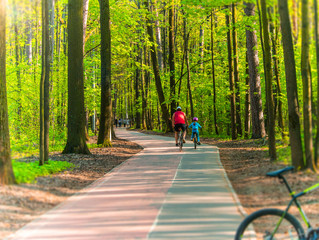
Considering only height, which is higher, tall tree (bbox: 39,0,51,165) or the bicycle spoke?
tall tree (bbox: 39,0,51,165)

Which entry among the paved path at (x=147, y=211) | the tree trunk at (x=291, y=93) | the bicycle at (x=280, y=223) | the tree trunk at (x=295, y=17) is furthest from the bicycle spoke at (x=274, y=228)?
the tree trunk at (x=295, y=17)

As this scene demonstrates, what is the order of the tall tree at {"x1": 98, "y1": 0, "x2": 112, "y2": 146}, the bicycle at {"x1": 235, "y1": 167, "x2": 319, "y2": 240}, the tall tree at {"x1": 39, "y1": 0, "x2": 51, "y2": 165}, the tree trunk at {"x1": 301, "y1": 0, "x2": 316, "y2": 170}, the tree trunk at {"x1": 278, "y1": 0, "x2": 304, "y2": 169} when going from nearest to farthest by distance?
1. the bicycle at {"x1": 235, "y1": 167, "x2": 319, "y2": 240}
2. the tree trunk at {"x1": 301, "y1": 0, "x2": 316, "y2": 170}
3. the tree trunk at {"x1": 278, "y1": 0, "x2": 304, "y2": 169}
4. the tall tree at {"x1": 39, "y1": 0, "x2": 51, "y2": 165}
5. the tall tree at {"x1": 98, "y1": 0, "x2": 112, "y2": 146}

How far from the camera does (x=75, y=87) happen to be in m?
15.8

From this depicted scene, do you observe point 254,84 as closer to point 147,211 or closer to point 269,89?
point 269,89

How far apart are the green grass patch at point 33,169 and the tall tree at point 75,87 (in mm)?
2766

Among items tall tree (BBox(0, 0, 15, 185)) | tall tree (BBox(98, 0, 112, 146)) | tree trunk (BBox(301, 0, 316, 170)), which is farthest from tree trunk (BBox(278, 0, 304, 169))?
tall tree (BBox(98, 0, 112, 146))

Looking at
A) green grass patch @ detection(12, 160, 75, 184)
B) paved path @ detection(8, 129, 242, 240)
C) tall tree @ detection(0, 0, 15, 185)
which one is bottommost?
paved path @ detection(8, 129, 242, 240)

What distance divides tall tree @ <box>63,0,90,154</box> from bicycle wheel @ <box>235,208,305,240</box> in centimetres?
1200

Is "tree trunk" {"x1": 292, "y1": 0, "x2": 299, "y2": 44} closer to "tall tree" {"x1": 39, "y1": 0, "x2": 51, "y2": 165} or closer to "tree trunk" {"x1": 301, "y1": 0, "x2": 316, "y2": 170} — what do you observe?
"tree trunk" {"x1": 301, "y1": 0, "x2": 316, "y2": 170}

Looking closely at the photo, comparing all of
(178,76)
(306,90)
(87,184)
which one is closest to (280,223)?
(306,90)

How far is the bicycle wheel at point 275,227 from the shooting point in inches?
166

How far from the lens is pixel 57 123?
19375mm

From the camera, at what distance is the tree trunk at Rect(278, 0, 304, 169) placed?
30.2 feet

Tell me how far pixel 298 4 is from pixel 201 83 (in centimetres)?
2201
